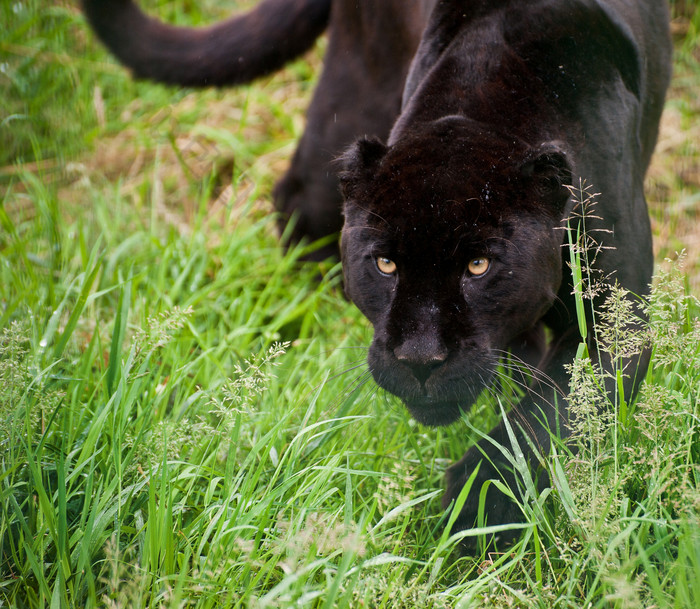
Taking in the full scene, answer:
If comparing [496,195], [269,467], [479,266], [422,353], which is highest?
[496,195]

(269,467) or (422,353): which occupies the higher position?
(422,353)

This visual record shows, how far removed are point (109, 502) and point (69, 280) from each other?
1.44 m

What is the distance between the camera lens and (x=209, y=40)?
3.54 m

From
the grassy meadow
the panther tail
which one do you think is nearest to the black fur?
the grassy meadow

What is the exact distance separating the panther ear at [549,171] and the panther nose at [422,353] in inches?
19.4

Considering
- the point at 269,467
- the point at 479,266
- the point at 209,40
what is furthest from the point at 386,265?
the point at 209,40

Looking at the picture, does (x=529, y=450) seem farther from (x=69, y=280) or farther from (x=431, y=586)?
(x=69, y=280)

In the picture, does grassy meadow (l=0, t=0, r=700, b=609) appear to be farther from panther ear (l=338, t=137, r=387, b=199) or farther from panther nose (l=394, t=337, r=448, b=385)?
panther ear (l=338, t=137, r=387, b=199)

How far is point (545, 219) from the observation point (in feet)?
6.58

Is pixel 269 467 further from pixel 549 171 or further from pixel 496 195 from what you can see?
pixel 549 171

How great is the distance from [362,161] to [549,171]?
518mm

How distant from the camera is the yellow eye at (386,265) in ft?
6.59

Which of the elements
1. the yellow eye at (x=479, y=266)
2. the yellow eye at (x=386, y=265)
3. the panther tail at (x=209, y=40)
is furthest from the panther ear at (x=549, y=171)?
the panther tail at (x=209, y=40)

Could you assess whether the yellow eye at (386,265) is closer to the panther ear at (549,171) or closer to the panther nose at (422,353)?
the panther nose at (422,353)
